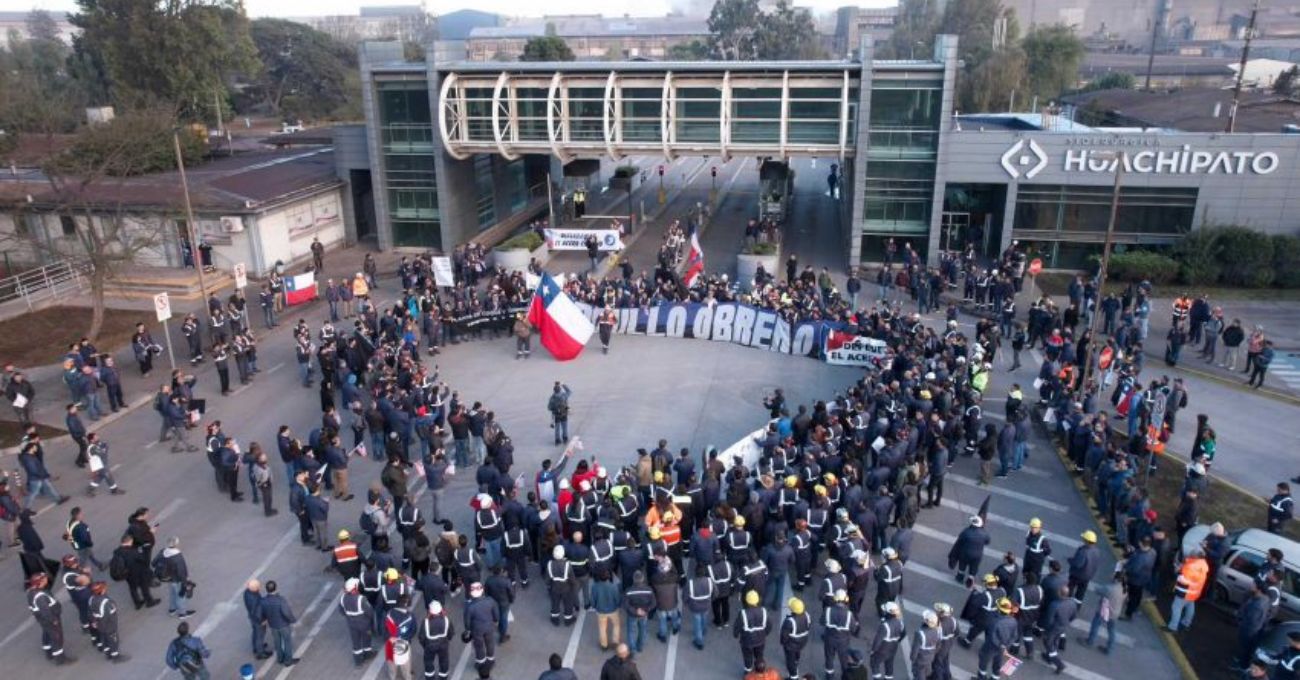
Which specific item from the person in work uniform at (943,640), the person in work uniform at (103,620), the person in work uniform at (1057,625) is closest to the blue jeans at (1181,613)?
the person in work uniform at (1057,625)

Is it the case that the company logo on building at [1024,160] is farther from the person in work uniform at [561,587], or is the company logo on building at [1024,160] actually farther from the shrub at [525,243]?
the person in work uniform at [561,587]

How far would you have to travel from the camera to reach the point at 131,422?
22000 mm

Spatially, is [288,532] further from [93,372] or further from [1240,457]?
[1240,457]

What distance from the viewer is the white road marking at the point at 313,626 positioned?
13.2 m

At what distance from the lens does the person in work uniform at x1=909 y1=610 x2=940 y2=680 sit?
11.9 metres

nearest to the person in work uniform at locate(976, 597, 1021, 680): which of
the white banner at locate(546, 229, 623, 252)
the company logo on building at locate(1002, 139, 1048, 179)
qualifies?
the white banner at locate(546, 229, 623, 252)

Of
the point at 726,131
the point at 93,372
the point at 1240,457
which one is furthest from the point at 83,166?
the point at 1240,457

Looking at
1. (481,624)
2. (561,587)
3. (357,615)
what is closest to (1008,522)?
(561,587)

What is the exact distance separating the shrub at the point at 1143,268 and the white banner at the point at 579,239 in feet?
60.3

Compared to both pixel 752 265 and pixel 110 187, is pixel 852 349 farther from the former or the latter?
pixel 110 187

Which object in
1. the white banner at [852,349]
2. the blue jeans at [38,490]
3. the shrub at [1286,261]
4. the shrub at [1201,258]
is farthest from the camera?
the shrub at [1201,258]

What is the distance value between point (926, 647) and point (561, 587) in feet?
17.6

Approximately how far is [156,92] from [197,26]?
17.6 ft

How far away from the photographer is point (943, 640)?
12.0m
